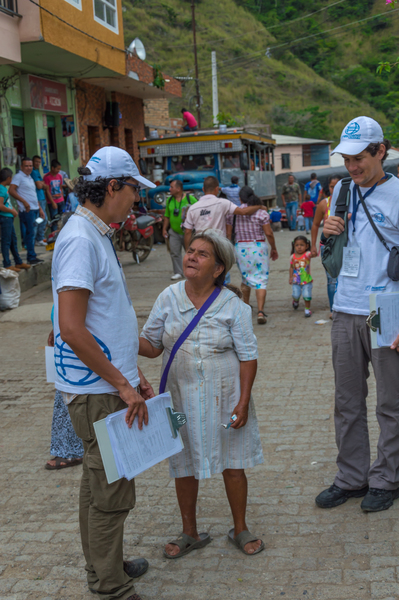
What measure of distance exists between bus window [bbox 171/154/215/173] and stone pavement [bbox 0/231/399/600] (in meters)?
12.6

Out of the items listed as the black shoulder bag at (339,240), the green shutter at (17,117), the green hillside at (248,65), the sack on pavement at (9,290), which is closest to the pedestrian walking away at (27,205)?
the sack on pavement at (9,290)

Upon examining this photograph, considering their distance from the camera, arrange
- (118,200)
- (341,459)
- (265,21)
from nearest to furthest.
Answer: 1. (118,200)
2. (341,459)
3. (265,21)

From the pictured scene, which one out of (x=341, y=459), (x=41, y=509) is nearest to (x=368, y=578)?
(x=341, y=459)

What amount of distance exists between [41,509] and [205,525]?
3.34ft

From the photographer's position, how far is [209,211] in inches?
343

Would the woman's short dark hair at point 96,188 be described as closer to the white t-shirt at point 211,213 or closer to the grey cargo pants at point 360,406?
the grey cargo pants at point 360,406

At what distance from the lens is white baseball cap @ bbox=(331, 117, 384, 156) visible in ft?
10.9

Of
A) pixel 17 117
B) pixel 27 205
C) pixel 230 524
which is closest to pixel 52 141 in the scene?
pixel 17 117

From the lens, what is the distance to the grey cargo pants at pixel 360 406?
3502 millimetres

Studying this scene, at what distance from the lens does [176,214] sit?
36.7 ft

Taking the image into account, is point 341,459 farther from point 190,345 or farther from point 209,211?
point 209,211

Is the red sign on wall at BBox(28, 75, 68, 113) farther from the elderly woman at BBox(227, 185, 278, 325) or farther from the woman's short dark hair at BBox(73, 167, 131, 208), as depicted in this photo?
the woman's short dark hair at BBox(73, 167, 131, 208)

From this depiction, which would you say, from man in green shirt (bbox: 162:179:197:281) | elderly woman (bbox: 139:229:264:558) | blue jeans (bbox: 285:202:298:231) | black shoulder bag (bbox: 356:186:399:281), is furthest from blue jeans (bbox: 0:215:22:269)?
blue jeans (bbox: 285:202:298:231)

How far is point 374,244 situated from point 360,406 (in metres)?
0.92
